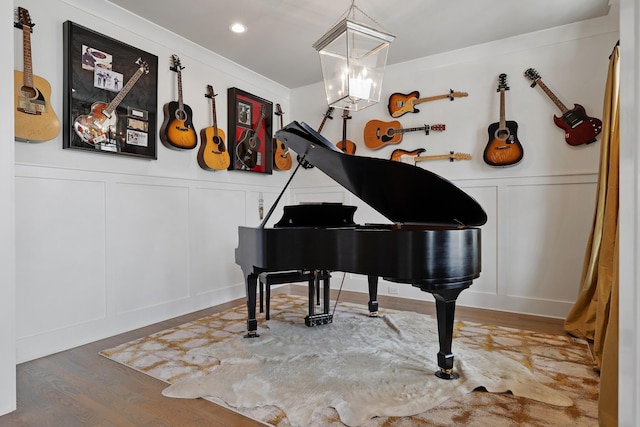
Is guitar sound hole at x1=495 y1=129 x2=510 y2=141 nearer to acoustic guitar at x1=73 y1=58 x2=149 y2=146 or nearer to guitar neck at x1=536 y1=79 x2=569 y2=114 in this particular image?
guitar neck at x1=536 y1=79 x2=569 y2=114

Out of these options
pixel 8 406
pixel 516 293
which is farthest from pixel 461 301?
pixel 8 406

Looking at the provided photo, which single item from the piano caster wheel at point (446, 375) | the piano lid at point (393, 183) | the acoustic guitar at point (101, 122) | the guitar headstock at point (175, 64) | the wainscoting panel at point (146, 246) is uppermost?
the guitar headstock at point (175, 64)

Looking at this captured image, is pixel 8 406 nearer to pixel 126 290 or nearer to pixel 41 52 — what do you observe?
pixel 126 290

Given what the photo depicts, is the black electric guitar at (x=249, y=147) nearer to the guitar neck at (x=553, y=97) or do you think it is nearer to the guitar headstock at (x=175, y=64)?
the guitar headstock at (x=175, y=64)

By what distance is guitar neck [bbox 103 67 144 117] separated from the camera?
9.43ft

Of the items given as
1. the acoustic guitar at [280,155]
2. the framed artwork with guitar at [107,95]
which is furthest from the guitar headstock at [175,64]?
the acoustic guitar at [280,155]

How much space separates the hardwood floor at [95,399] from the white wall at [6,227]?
0.53 feet

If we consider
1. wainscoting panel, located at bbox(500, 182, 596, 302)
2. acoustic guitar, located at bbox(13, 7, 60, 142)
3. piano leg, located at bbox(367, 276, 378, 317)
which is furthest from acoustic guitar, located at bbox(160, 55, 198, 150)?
wainscoting panel, located at bbox(500, 182, 596, 302)

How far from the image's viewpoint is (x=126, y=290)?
3.02 m

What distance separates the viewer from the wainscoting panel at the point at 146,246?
2.95 metres

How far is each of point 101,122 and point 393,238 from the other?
2.42 meters

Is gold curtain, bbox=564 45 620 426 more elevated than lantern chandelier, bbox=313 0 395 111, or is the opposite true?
lantern chandelier, bbox=313 0 395 111

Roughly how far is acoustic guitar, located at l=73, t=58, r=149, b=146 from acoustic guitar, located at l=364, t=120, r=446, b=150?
2.51m

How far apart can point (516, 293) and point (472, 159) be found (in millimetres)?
1397
